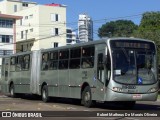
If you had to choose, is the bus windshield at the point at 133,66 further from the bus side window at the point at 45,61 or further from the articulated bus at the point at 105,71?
the bus side window at the point at 45,61

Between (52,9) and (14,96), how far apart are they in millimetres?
63975

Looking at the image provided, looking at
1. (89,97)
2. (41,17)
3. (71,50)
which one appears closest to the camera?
(89,97)

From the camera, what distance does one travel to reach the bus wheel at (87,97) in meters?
21.1

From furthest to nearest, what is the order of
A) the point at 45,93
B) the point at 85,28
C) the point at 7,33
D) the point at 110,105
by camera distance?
the point at 7,33, the point at 85,28, the point at 45,93, the point at 110,105

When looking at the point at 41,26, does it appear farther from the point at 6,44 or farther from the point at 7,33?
the point at 6,44

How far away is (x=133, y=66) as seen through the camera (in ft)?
64.9

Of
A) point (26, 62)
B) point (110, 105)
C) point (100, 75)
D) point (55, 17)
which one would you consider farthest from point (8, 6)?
point (100, 75)

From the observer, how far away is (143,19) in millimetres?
59062

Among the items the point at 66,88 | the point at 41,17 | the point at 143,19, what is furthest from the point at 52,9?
the point at 66,88

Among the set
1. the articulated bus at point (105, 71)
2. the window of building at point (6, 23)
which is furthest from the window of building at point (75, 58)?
the window of building at point (6, 23)

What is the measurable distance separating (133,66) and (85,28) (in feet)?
107

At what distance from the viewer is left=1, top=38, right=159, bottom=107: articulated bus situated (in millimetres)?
19641

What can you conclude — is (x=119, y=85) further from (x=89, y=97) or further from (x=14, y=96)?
(x=14, y=96)

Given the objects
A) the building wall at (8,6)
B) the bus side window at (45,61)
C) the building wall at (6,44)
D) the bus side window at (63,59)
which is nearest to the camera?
the bus side window at (63,59)
